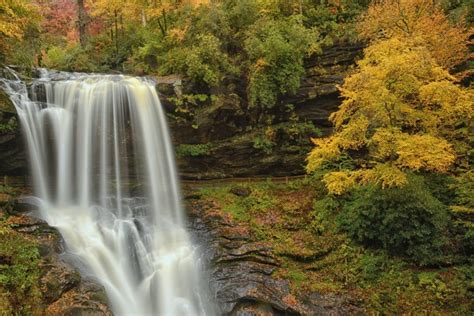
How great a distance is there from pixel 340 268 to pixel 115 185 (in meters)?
8.73

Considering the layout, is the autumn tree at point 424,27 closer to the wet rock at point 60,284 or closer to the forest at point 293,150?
the forest at point 293,150

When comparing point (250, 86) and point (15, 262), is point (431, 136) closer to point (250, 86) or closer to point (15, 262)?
point (250, 86)

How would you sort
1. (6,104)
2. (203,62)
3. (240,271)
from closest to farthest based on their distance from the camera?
(240,271) → (6,104) → (203,62)

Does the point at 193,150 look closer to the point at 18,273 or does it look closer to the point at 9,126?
the point at 9,126

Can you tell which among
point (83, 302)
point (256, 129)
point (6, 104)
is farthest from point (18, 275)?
point (256, 129)

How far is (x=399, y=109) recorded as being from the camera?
10.4m

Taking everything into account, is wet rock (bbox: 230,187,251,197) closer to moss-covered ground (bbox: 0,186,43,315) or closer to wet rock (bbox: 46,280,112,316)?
wet rock (bbox: 46,280,112,316)

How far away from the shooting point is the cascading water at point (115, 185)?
1073 centimetres

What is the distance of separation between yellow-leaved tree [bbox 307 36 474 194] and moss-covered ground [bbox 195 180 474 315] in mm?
2478

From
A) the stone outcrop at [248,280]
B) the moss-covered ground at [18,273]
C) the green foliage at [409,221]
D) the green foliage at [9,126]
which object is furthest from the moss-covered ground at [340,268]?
the green foliage at [9,126]

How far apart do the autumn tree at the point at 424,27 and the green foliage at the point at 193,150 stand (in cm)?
786

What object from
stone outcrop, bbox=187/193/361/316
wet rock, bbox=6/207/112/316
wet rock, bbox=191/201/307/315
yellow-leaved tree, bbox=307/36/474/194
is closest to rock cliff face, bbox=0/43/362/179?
wet rock, bbox=191/201/307/315

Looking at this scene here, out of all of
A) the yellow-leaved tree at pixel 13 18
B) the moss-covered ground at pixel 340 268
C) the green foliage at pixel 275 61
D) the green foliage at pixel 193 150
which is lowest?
the moss-covered ground at pixel 340 268

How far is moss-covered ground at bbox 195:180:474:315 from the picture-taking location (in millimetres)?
10289
